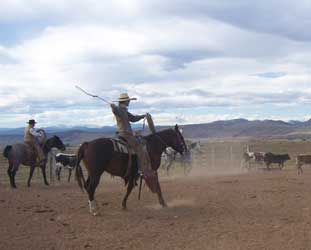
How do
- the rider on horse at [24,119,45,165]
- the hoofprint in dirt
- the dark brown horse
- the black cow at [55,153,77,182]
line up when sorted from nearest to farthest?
the hoofprint in dirt → the dark brown horse → the rider on horse at [24,119,45,165] → the black cow at [55,153,77,182]

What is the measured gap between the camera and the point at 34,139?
1930 cm

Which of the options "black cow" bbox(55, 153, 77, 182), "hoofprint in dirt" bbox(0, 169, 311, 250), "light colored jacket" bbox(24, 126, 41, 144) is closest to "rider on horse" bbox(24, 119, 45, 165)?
"light colored jacket" bbox(24, 126, 41, 144)

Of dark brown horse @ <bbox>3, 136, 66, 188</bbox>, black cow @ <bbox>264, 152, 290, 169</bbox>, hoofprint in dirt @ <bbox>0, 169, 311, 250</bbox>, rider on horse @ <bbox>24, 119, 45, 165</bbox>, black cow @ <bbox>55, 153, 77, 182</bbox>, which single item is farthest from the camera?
black cow @ <bbox>264, 152, 290, 169</bbox>

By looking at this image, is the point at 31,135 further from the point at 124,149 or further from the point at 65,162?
the point at 124,149

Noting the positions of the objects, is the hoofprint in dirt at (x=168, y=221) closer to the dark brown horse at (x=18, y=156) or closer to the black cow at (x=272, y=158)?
the dark brown horse at (x=18, y=156)

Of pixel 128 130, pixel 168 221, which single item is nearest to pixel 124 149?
pixel 128 130

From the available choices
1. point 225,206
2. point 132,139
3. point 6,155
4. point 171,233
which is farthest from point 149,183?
point 6,155

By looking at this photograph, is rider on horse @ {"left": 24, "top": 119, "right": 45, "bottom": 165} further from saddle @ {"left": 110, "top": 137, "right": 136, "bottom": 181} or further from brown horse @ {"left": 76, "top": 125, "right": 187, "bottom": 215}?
saddle @ {"left": 110, "top": 137, "right": 136, "bottom": 181}

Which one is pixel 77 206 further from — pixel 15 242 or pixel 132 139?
pixel 15 242

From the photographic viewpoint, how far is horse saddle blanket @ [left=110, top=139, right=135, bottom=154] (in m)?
11.8

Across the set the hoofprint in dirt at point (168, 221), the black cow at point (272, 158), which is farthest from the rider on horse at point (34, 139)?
the black cow at point (272, 158)

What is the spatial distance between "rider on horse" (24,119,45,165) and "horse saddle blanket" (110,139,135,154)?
312 inches

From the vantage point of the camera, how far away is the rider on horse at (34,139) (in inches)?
752

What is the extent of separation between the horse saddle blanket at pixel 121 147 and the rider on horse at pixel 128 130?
0.08 m
